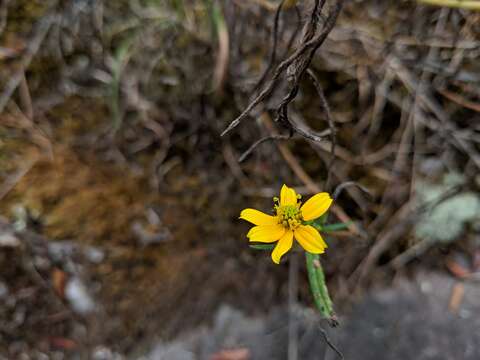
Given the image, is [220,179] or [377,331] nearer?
[377,331]

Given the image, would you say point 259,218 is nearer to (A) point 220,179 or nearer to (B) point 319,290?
(B) point 319,290

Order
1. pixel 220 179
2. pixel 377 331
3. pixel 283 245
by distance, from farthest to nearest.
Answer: pixel 220 179 → pixel 377 331 → pixel 283 245

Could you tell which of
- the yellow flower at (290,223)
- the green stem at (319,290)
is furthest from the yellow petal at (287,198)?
the green stem at (319,290)

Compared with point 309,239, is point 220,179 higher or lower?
lower

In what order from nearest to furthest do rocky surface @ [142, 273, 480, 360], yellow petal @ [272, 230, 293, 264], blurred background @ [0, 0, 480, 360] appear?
yellow petal @ [272, 230, 293, 264], rocky surface @ [142, 273, 480, 360], blurred background @ [0, 0, 480, 360]

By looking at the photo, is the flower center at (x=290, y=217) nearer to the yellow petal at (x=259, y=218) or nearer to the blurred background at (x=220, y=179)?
the yellow petal at (x=259, y=218)

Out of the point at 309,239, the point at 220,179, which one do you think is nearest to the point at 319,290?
the point at 309,239

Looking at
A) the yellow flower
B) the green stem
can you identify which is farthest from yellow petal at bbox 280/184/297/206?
the green stem

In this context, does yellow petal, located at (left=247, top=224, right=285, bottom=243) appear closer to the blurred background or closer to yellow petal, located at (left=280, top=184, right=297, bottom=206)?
yellow petal, located at (left=280, top=184, right=297, bottom=206)

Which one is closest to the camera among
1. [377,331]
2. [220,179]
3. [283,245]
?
[283,245]
